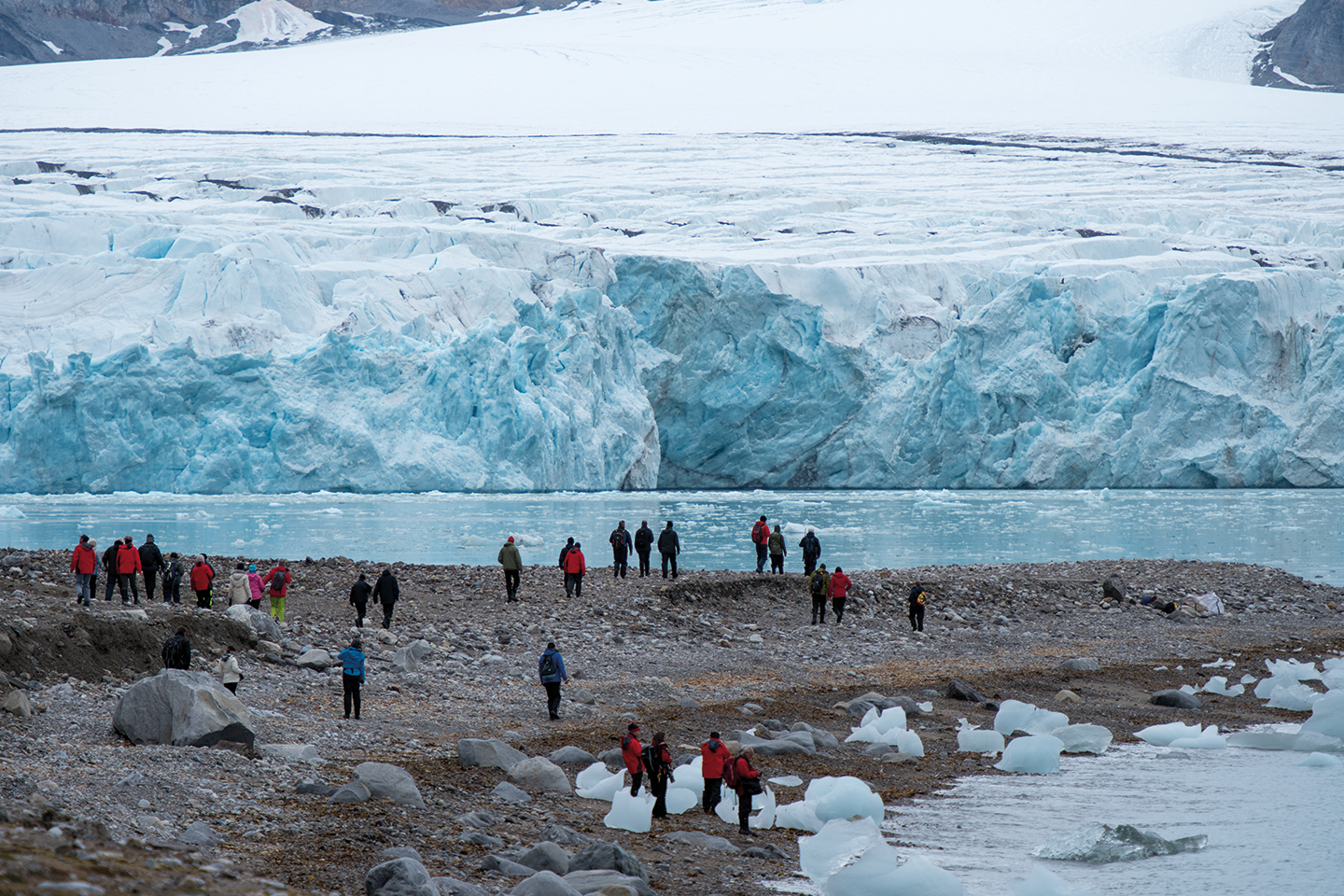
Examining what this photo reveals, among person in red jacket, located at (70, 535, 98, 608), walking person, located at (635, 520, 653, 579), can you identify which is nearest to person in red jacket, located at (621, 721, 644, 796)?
person in red jacket, located at (70, 535, 98, 608)

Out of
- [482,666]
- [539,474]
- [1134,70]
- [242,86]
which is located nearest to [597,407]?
[539,474]

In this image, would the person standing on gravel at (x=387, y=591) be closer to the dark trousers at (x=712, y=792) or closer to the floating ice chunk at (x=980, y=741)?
the dark trousers at (x=712, y=792)

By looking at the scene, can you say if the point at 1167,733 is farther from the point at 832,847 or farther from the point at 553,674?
the point at 553,674

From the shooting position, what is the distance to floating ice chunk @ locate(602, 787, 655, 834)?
5645mm

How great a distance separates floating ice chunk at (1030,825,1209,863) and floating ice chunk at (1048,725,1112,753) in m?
2.08

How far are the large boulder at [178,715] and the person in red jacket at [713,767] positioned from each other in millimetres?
2314

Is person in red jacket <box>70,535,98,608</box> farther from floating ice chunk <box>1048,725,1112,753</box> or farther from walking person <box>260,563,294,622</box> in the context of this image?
floating ice chunk <box>1048,725,1112,753</box>

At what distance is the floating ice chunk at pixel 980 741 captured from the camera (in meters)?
7.62

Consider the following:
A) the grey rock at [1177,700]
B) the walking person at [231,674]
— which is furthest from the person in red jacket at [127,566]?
the grey rock at [1177,700]

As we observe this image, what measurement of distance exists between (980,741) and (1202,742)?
61.3 inches

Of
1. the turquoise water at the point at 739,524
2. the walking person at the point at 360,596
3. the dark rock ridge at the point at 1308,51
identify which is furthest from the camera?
the dark rock ridge at the point at 1308,51

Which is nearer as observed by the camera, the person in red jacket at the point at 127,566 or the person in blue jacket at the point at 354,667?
the person in blue jacket at the point at 354,667

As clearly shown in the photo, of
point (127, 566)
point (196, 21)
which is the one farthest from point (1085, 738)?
point (196, 21)

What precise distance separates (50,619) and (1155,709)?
781cm
